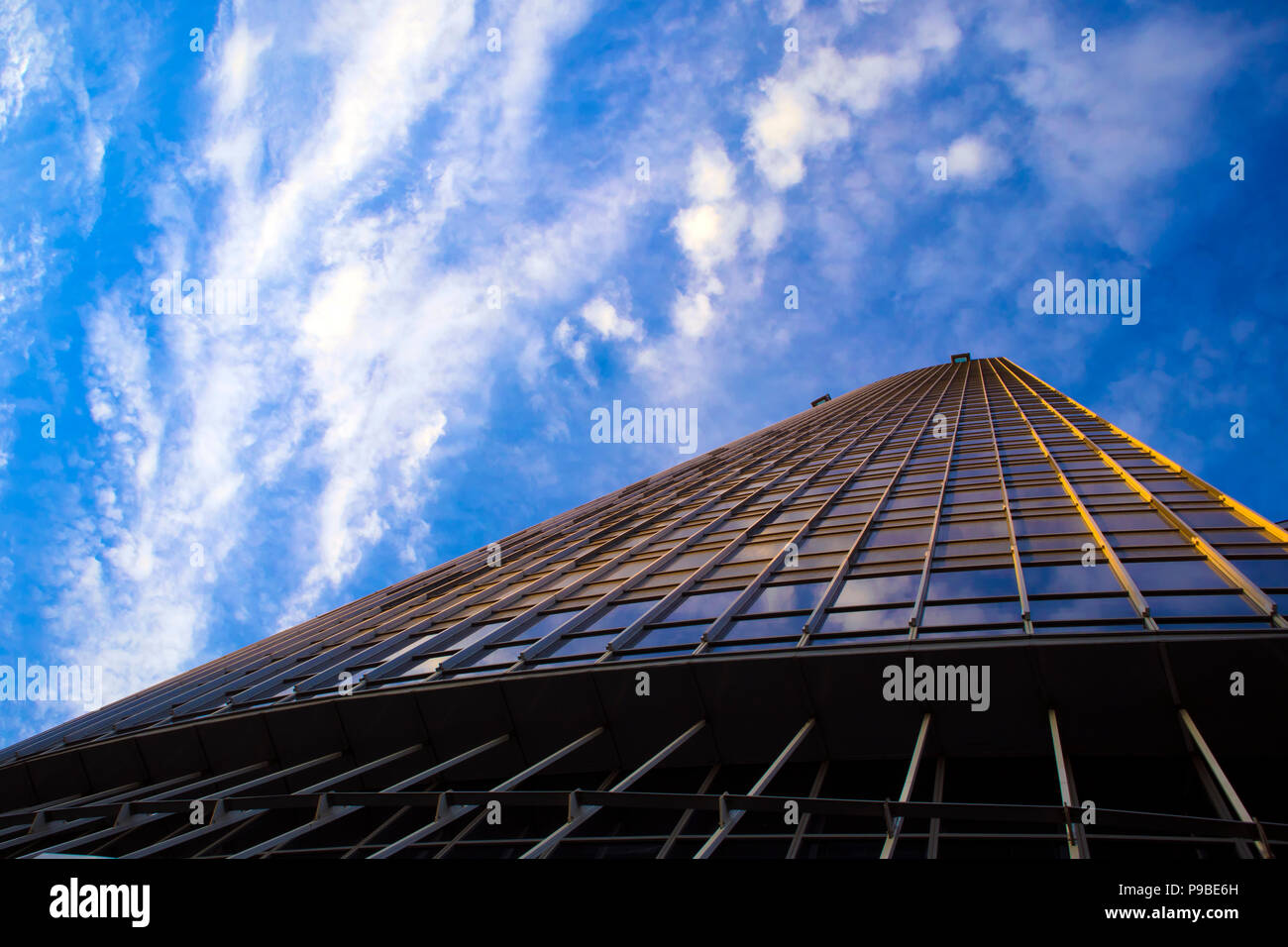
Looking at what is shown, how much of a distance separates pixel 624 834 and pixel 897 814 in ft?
12.2

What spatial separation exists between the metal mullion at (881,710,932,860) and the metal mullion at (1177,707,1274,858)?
2997mm

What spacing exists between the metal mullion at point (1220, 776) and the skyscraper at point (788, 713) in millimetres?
50

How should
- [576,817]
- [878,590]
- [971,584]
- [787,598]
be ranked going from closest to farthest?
1. [576,817]
2. [971,584]
3. [878,590]
4. [787,598]

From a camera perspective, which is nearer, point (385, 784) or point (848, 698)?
point (848, 698)

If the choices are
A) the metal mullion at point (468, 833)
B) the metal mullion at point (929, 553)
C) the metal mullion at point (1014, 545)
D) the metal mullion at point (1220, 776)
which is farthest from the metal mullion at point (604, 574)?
the metal mullion at point (1220, 776)

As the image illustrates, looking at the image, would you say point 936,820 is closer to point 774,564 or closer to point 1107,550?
point 1107,550

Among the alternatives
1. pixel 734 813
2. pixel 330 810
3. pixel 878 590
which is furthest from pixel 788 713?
pixel 330 810

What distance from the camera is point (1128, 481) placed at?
67.6 feet

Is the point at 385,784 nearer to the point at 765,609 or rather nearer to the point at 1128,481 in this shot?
the point at 765,609

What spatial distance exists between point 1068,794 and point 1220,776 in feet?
5.36

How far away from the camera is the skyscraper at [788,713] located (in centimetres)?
987

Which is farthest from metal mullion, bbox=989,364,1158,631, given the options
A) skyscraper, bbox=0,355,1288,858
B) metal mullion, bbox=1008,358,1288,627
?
metal mullion, bbox=1008,358,1288,627

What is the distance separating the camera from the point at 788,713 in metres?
11.8
